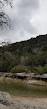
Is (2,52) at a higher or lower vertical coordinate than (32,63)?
higher

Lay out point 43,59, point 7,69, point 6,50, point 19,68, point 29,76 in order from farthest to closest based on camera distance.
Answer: point 7,69 < point 43,59 < point 19,68 < point 29,76 < point 6,50

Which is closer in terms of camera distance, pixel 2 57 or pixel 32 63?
pixel 2 57

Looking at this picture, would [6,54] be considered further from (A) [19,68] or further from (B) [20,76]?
(A) [19,68]

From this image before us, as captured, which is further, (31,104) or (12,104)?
(31,104)

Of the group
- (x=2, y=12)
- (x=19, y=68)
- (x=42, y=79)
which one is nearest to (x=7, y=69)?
(x=19, y=68)

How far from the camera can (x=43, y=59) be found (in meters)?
175

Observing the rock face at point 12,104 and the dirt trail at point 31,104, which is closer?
the rock face at point 12,104

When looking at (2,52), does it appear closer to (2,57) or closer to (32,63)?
(2,57)

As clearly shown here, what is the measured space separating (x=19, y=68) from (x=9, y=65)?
35.5m

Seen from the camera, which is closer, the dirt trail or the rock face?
the rock face

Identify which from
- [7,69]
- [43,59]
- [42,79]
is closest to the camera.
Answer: [42,79]

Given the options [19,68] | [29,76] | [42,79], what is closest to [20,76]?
[29,76]

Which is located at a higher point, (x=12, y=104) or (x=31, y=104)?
(x=12, y=104)

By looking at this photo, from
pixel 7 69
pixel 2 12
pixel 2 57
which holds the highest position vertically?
pixel 2 12
